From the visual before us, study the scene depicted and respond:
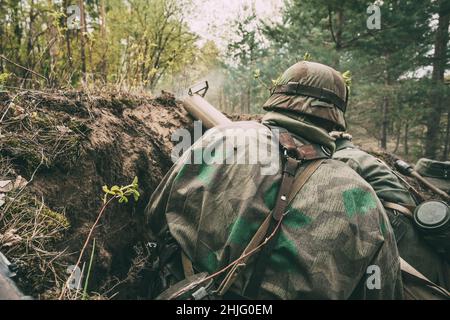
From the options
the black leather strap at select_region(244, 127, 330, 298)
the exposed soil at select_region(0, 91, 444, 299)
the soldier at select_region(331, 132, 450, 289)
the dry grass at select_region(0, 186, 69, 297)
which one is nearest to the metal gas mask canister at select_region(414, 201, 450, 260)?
the soldier at select_region(331, 132, 450, 289)

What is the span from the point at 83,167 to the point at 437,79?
10931mm

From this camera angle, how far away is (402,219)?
2.96 metres

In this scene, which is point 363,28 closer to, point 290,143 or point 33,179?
point 290,143

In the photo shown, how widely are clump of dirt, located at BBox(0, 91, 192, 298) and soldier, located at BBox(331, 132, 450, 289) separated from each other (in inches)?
82.2

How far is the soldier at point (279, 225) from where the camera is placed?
180cm

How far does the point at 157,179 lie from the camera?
2.80m

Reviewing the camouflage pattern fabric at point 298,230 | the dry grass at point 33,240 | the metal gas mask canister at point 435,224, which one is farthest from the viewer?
the metal gas mask canister at point 435,224

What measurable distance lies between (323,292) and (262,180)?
697mm

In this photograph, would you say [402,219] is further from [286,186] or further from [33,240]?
[33,240]

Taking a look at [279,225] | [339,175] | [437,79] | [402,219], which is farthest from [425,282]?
[437,79]

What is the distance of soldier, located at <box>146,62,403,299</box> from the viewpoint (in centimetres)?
180

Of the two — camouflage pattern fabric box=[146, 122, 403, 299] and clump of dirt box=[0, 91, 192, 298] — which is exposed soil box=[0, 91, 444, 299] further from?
camouflage pattern fabric box=[146, 122, 403, 299]

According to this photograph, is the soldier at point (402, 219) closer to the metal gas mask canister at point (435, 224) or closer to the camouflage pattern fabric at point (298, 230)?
the metal gas mask canister at point (435, 224)

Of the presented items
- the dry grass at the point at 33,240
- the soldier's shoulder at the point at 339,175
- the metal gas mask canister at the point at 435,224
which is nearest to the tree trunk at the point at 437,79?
the metal gas mask canister at the point at 435,224
